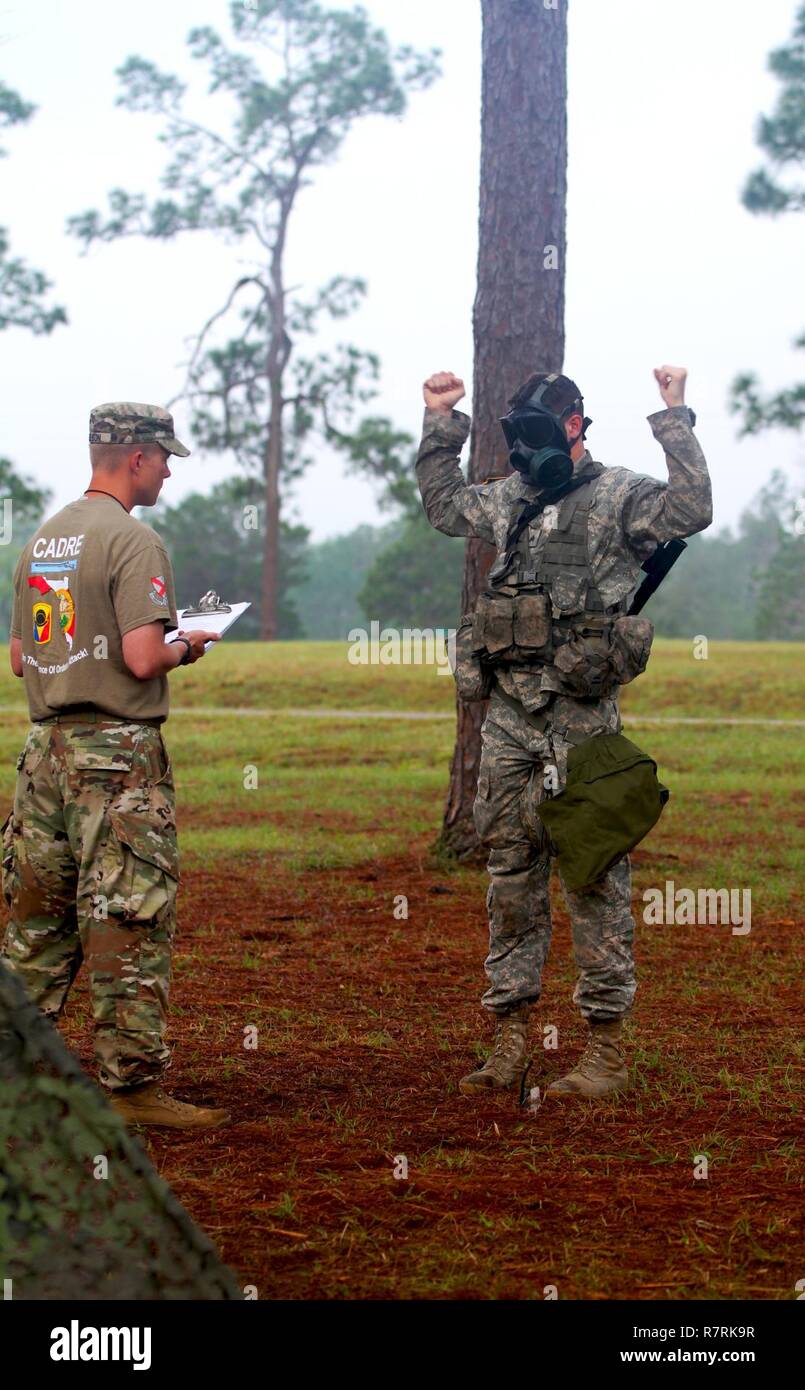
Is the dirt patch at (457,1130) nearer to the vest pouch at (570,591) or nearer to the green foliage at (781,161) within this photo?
the vest pouch at (570,591)

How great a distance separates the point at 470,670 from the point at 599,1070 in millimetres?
1425

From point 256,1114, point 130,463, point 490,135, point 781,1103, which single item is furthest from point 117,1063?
point 490,135

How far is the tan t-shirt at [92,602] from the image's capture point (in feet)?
14.7

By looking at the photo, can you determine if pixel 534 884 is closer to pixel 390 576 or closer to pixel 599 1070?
pixel 599 1070

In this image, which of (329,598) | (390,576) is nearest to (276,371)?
(390,576)

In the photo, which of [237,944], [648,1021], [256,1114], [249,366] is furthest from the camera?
[249,366]

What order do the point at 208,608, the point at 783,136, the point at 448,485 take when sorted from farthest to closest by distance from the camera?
the point at 783,136
the point at 448,485
the point at 208,608

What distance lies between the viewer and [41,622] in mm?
4602

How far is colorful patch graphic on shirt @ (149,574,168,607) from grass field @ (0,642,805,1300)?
1.62 metres

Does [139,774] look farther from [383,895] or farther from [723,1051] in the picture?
[383,895]

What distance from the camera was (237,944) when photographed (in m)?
7.73

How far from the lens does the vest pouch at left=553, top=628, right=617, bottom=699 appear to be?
16.6ft
